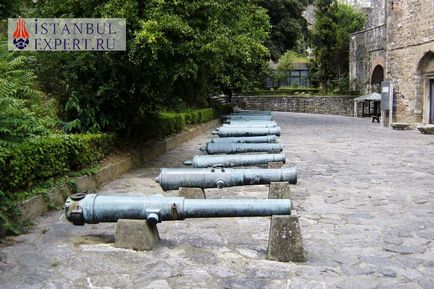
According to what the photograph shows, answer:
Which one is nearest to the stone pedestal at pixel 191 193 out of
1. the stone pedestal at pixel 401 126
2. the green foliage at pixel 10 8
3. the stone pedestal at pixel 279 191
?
the stone pedestal at pixel 279 191

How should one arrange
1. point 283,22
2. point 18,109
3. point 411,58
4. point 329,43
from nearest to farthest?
1. point 18,109
2. point 411,58
3. point 283,22
4. point 329,43

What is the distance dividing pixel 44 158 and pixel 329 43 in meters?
29.9

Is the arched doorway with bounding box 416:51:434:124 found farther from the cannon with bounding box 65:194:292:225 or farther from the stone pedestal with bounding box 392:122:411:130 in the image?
the cannon with bounding box 65:194:292:225

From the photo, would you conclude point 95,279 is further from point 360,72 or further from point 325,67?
point 325,67

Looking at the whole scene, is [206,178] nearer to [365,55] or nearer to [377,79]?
[377,79]

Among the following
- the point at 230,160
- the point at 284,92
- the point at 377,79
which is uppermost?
the point at 377,79

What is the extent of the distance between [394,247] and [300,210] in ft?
5.00

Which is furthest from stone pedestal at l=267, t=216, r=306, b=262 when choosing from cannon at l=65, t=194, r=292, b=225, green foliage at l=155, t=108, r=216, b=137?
green foliage at l=155, t=108, r=216, b=137

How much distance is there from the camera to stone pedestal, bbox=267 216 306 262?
13.0ft

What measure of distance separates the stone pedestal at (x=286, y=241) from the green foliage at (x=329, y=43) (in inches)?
1165

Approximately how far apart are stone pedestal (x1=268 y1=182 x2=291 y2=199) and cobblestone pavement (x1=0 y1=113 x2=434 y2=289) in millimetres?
309
